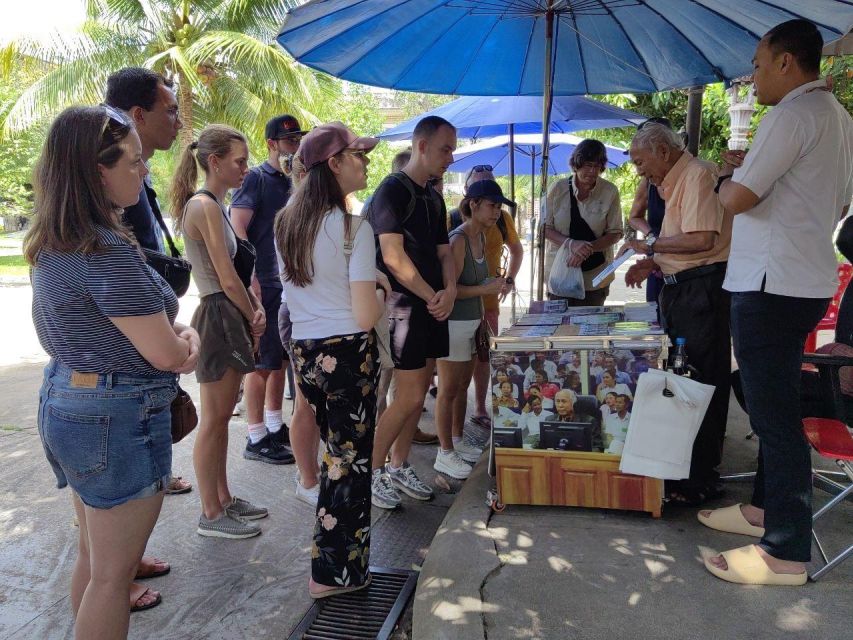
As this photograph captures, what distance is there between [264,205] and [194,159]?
101 centimetres

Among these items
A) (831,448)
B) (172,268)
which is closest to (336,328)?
(172,268)

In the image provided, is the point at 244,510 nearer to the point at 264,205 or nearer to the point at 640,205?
the point at 264,205

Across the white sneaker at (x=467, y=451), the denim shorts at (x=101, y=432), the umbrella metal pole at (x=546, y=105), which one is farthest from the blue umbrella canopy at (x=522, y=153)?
the denim shorts at (x=101, y=432)

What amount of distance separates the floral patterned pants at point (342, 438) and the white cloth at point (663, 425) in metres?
1.20

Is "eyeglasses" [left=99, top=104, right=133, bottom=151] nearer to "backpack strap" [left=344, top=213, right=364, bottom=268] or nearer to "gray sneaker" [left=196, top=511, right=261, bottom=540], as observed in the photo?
"backpack strap" [left=344, top=213, right=364, bottom=268]

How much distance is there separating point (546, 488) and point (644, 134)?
1.84 m

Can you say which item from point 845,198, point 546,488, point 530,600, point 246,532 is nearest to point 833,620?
point 530,600

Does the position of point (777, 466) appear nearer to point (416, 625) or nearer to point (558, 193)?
point (416, 625)

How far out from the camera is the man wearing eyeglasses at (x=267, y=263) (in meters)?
4.64

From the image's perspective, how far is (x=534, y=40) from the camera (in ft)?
15.8

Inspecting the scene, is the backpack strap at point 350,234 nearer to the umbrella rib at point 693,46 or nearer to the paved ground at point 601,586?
the paved ground at point 601,586

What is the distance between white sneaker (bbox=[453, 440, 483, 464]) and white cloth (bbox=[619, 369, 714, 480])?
1560 mm

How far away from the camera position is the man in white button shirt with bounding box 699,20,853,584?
8.39 ft

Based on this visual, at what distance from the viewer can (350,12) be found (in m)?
3.89
